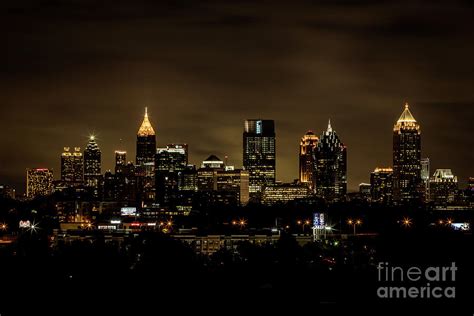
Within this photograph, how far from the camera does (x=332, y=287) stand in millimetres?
70875

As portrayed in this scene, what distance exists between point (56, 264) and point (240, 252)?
33.1m

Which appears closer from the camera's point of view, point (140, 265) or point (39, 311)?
point (39, 311)

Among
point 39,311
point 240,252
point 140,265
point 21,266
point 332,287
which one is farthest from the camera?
point 240,252

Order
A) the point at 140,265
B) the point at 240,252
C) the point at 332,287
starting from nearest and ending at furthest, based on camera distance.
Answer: the point at 332,287 < the point at 140,265 < the point at 240,252

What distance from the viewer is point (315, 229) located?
14338cm

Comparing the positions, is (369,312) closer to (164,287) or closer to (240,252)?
(164,287)

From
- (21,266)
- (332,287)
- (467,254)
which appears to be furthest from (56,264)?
(467,254)

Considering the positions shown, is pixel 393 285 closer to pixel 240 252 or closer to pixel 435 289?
pixel 435 289

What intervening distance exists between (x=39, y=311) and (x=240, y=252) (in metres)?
53.5

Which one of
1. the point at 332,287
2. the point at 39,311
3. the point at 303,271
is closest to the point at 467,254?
the point at 303,271

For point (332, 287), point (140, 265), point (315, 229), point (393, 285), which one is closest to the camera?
point (393, 285)

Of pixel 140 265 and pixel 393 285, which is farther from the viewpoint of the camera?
pixel 140 265

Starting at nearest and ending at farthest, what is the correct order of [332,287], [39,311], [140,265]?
[39,311] < [332,287] < [140,265]

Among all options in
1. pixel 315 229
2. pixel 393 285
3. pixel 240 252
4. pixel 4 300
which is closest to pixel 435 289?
pixel 393 285
